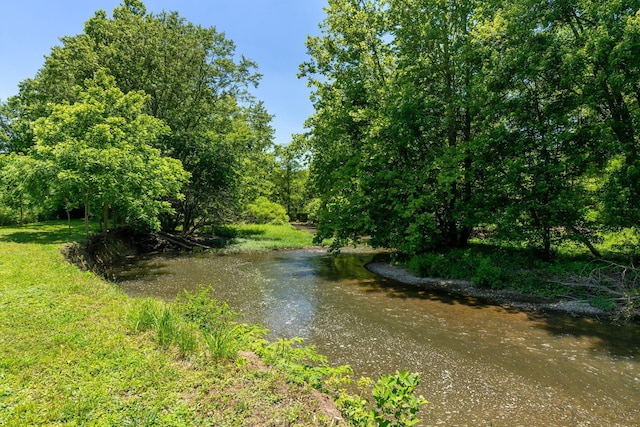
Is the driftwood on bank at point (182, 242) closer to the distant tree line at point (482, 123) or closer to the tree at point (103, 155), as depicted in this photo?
the tree at point (103, 155)

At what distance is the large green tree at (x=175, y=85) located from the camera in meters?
20.7

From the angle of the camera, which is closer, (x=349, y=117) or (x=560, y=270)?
(x=560, y=270)

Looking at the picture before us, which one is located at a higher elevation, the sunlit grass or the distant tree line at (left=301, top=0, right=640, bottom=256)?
the distant tree line at (left=301, top=0, right=640, bottom=256)

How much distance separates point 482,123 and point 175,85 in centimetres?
1937

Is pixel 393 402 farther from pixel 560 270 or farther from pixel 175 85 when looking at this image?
pixel 175 85

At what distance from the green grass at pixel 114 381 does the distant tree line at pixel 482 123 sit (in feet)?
36.7

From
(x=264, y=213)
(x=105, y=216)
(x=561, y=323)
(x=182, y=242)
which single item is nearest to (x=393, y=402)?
(x=561, y=323)

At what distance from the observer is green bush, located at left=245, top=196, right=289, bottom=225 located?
1303 inches

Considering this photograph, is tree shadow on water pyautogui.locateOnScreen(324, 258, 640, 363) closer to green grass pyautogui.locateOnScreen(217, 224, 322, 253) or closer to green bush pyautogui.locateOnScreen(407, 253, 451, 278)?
green bush pyautogui.locateOnScreen(407, 253, 451, 278)

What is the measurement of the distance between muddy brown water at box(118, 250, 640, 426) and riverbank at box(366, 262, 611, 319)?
63 cm

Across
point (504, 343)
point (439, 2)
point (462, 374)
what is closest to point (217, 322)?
point (462, 374)

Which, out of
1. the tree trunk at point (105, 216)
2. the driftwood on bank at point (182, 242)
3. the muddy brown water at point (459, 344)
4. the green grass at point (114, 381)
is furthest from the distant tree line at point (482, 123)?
the green grass at point (114, 381)

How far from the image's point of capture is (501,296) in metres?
11.0

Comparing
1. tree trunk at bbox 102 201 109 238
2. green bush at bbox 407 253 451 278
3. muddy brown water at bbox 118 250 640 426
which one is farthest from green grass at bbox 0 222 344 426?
green bush at bbox 407 253 451 278
